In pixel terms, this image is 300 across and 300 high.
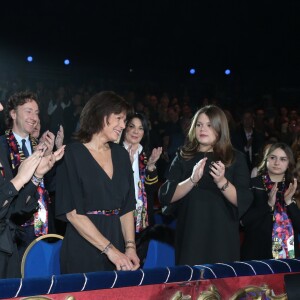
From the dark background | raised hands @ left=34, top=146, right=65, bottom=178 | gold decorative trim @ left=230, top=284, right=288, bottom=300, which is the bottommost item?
gold decorative trim @ left=230, top=284, right=288, bottom=300

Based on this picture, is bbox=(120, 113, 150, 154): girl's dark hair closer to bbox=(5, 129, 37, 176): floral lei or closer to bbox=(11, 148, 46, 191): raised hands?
bbox=(5, 129, 37, 176): floral lei

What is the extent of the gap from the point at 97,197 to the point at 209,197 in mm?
878

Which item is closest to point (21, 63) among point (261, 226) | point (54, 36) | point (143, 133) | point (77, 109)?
point (54, 36)

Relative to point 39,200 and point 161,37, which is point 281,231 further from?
point 161,37

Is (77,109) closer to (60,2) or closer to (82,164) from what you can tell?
(60,2)

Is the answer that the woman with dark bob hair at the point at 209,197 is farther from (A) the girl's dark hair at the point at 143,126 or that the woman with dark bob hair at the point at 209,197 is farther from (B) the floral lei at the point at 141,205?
(A) the girl's dark hair at the point at 143,126

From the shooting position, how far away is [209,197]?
12.8 feet

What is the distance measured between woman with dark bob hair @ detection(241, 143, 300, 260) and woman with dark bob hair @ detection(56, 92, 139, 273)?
5.18 feet

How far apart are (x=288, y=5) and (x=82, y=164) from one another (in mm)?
10421

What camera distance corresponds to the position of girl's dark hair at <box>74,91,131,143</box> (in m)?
3.38

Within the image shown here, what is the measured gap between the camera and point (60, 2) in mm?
12008

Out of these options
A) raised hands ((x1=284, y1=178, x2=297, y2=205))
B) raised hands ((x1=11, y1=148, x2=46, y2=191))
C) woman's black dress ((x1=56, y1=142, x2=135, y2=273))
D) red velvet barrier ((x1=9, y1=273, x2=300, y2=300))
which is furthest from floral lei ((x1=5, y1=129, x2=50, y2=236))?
red velvet barrier ((x1=9, y1=273, x2=300, y2=300))

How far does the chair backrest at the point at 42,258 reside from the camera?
3.40 meters

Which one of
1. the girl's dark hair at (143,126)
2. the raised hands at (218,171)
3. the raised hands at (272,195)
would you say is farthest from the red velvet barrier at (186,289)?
the girl's dark hair at (143,126)
